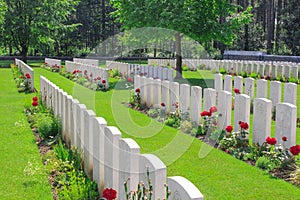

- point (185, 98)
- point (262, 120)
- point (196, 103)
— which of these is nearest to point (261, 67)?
point (185, 98)

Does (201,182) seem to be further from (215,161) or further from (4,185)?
(4,185)

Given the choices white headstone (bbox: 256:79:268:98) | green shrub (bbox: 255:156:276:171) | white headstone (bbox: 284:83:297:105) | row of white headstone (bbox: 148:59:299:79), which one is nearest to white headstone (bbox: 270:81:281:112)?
white headstone (bbox: 256:79:268:98)

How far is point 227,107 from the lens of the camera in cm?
789

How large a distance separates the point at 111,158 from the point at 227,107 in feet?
12.9

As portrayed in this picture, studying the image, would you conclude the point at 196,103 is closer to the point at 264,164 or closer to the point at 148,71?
the point at 264,164

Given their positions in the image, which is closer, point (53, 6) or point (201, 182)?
point (201, 182)

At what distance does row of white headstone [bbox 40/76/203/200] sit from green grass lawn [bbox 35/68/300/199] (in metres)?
0.99

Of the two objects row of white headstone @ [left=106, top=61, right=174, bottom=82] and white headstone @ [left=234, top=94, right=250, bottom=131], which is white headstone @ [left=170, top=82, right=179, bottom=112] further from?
row of white headstone @ [left=106, top=61, right=174, bottom=82]

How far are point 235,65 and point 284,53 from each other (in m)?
13.4

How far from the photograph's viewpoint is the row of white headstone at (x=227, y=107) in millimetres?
6542

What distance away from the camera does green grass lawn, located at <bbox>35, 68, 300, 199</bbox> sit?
5316 mm

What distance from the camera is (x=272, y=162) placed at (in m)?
6.19

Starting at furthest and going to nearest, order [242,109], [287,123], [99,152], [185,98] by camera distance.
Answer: [185,98], [242,109], [287,123], [99,152]

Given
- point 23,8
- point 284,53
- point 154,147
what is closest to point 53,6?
point 23,8
